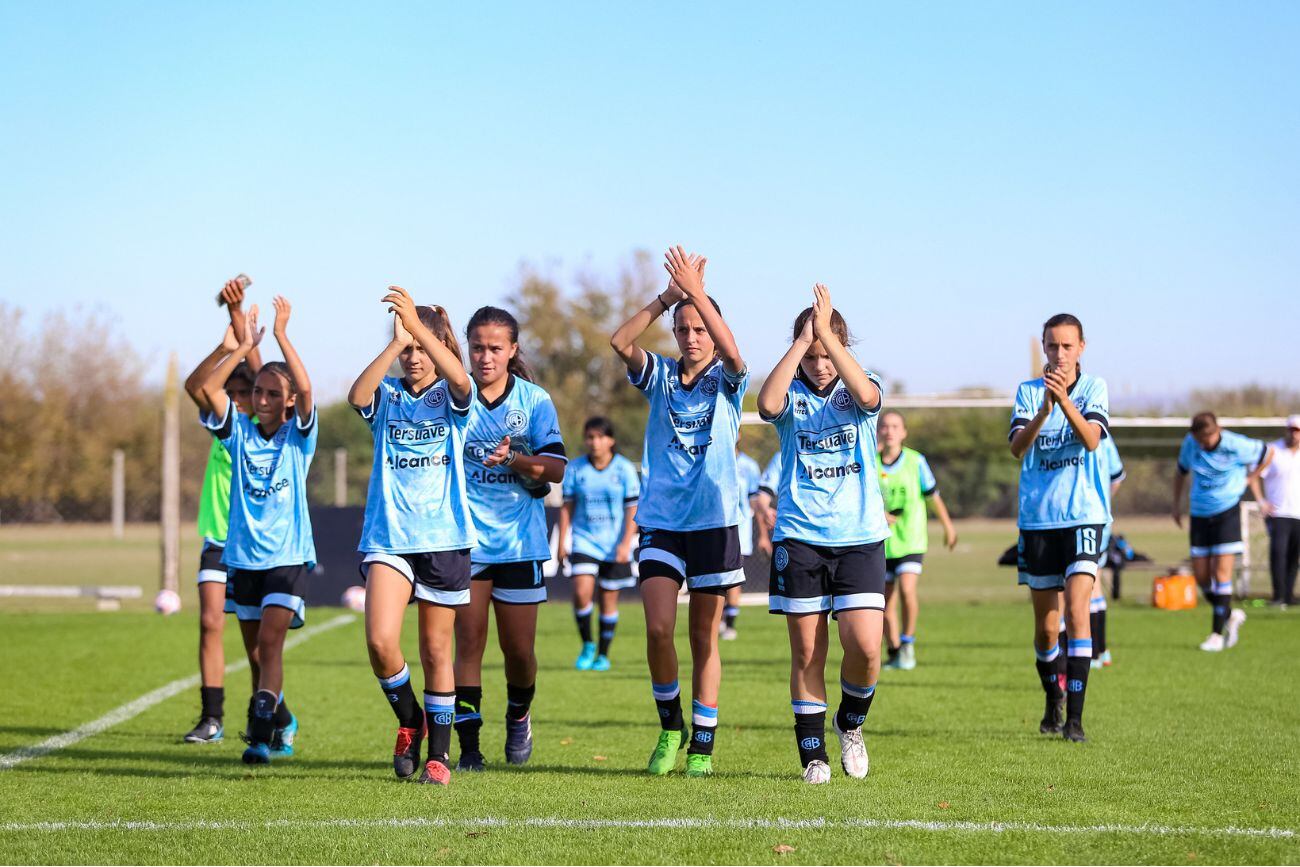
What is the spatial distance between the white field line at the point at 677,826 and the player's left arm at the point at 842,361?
179cm

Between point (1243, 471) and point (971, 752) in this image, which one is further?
point (1243, 471)

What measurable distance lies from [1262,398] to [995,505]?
11287mm

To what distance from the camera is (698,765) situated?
261 inches

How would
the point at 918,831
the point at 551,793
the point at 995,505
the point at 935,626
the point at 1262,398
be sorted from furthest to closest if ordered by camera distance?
the point at 1262,398, the point at 995,505, the point at 935,626, the point at 551,793, the point at 918,831

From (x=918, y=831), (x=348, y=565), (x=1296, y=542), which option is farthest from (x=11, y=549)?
(x=918, y=831)

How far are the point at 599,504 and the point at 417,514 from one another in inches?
263

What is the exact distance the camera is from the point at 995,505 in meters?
31.3

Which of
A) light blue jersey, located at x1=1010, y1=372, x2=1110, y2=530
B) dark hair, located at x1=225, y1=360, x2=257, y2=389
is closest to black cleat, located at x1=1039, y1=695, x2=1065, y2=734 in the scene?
light blue jersey, located at x1=1010, y1=372, x2=1110, y2=530

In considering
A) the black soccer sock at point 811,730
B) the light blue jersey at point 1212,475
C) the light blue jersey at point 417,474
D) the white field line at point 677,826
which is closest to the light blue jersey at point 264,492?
the light blue jersey at point 417,474

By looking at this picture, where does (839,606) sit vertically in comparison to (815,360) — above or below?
below

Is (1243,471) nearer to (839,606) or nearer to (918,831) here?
(839,606)

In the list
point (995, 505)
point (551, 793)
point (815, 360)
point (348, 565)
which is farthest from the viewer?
point (995, 505)

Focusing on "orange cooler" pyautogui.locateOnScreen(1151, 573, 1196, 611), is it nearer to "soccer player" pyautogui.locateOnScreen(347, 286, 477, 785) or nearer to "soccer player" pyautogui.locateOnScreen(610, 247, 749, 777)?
"soccer player" pyautogui.locateOnScreen(610, 247, 749, 777)

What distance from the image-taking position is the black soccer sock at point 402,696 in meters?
6.54
